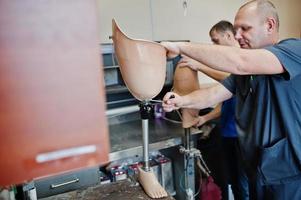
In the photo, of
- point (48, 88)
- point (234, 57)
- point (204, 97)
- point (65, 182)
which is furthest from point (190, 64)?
point (48, 88)

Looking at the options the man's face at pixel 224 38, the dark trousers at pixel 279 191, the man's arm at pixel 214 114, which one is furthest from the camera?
the man's arm at pixel 214 114

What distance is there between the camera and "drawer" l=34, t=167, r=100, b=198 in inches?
62.2

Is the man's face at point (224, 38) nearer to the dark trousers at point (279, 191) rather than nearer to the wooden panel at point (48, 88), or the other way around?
the dark trousers at point (279, 191)

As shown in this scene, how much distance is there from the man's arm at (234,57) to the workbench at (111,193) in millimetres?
557

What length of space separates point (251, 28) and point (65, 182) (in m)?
1.26

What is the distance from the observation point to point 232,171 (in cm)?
205

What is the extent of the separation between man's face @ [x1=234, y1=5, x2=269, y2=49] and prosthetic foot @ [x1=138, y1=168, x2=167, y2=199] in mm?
758

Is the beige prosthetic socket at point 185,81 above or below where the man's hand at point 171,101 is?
above

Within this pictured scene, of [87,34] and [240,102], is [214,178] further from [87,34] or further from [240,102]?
[87,34]

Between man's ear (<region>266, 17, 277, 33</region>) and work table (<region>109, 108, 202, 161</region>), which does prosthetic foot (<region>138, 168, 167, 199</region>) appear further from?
man's ear (<region>266, 17, 277, 33</region>)

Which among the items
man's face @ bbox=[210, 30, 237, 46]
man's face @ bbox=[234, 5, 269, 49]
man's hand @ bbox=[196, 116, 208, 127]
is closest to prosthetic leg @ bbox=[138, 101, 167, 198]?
man's face @ bbox=[234, 5, 269, 49]

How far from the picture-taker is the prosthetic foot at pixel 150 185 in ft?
3.75

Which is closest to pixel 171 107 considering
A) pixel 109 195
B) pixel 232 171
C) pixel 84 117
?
pixel 109 195

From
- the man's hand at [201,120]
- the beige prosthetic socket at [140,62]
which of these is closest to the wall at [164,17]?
the man's hand at [201,120]
